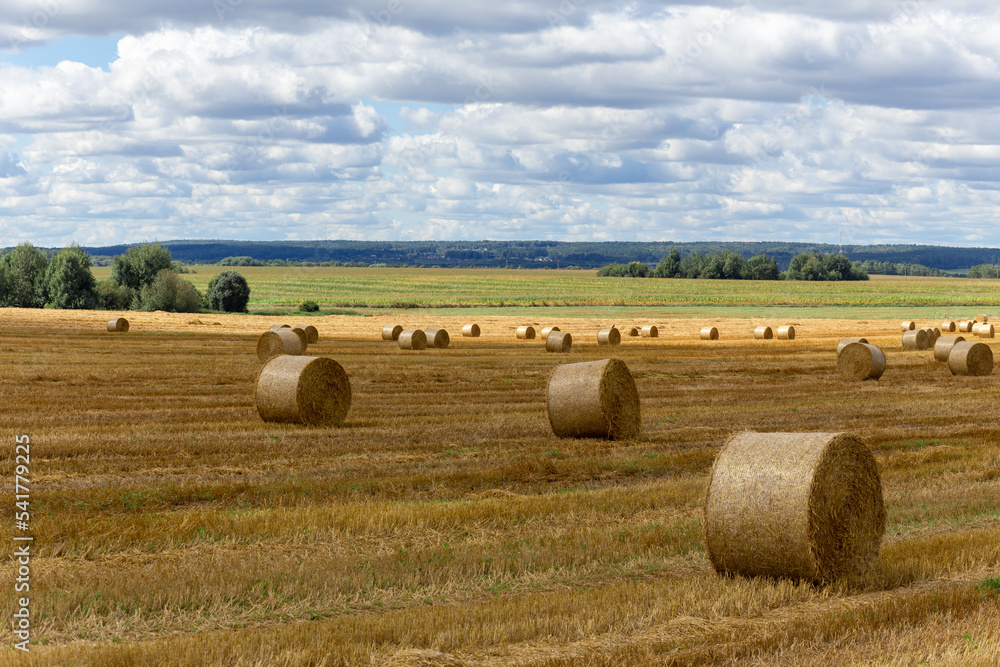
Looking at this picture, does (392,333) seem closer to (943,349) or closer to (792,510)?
(943,349)

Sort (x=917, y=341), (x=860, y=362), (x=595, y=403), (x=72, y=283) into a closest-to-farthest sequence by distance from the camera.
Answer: (x=595, y=403) < (x=860, y=362) < (x=917, y=341) < (x=72, y=283)

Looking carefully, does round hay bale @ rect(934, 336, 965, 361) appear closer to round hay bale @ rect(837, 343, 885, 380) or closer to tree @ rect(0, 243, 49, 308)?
round hay bale @ rect(837, 343, 885, 380)

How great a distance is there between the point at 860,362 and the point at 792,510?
70.8 ft

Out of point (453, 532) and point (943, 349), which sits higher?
point (943, 349)

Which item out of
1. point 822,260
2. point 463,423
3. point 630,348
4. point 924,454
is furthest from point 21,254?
point 822,260

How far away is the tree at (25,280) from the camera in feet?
258

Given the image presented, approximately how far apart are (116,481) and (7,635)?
19.5 ft

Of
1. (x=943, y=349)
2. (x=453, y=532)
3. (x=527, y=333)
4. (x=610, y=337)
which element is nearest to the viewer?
(x=453, y=532)

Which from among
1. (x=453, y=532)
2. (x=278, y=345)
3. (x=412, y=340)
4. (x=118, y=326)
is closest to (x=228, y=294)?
(x=118, y=326)

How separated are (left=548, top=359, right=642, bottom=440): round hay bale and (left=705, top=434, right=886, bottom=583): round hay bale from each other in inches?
312

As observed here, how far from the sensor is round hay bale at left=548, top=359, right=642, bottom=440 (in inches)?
683

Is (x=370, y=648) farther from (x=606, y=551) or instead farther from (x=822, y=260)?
(x=822, y=260)

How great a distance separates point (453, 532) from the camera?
10438 millimetres

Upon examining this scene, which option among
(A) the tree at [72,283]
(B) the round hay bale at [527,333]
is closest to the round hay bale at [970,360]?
(B) the round hay bale at [527,333]
